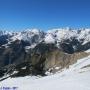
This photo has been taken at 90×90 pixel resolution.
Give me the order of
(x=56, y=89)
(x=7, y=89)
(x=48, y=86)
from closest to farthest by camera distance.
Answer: (x=56, y=89) → (x=48, y=86) → (x=7, y=89)

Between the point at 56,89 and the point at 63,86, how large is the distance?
720 millimetres

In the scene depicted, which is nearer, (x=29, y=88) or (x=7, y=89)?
(x=29, y=88)

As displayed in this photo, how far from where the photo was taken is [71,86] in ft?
45.3

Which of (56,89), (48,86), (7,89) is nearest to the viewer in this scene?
(56,89)

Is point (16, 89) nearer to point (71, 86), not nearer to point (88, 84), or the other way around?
point (71, 86)

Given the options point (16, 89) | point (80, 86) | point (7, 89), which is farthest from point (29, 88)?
point (80, 86)

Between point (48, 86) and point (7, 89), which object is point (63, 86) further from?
point (7, 89)

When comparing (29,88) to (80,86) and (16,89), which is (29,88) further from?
(80,86)

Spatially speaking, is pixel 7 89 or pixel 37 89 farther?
pixel 7 89

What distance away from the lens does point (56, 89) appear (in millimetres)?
13516

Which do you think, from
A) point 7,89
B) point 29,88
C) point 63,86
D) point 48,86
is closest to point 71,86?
point 63,86

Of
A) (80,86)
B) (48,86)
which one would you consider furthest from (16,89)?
(80,86)

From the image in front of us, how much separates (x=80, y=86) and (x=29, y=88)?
3068 mm

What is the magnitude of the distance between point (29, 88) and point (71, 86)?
255cm
